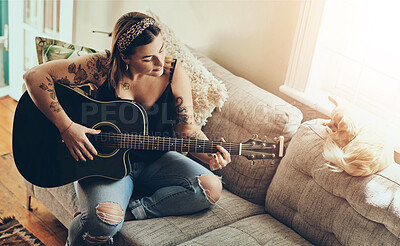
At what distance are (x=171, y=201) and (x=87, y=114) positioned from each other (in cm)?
49

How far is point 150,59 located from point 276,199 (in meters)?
0.80

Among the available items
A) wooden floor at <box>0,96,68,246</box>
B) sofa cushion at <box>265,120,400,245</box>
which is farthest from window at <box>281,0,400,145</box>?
wooden floor at <box>0,96,68,246</box>

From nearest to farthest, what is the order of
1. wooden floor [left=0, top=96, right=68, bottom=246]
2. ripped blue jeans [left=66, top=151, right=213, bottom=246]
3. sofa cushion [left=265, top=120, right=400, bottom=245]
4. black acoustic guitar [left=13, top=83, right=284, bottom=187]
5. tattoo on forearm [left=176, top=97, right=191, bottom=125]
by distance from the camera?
sofa cushion [left=265, top=120, right=400, bottom=245] → ripped blue jeans [left=66, top=151, right=213, bottom=246] → black acoustic guitar [left=13, top=83, right=284, bottom=187] → tattoo on forearm [left=176, top=97, right=191, bottom=125] → wooden floor [left=0, top=96, right=68, bottom=246]

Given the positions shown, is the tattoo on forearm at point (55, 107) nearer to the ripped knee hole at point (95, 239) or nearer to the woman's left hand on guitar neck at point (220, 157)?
the ripped knee hole at point (95, 239)

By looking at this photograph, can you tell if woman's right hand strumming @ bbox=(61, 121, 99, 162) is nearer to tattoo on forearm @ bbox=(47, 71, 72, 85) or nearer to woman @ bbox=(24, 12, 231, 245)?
woman @ bbox=(24, 12, 231, 245)

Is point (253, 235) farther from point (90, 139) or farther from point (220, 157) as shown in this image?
point (90, 139)

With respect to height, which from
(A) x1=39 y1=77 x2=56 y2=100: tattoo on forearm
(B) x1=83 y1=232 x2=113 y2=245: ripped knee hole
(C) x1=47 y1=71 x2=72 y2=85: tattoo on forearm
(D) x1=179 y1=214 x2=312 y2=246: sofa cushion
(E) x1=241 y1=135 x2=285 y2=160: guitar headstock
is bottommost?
(B) x1=83 y1=232 x2=113 y2=245: ripped knee hole

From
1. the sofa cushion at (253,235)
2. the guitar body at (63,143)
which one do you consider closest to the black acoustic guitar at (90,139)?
the guitar body at (63,143)

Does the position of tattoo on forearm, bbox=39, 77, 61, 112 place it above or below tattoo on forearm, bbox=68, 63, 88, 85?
below

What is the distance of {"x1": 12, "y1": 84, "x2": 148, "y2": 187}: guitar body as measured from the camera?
64.9 inches

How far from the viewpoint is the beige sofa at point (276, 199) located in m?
1.47

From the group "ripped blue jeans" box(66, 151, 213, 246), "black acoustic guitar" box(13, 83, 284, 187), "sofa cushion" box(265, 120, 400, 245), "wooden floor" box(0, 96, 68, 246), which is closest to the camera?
"sofa cushion" box(265, 120, 400, 245)

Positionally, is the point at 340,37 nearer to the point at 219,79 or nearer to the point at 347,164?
the point at 219,79

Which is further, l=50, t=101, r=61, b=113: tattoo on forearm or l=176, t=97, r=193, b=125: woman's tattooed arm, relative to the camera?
l=176, t=97, r=193, b=125: woman's tattooed arm
